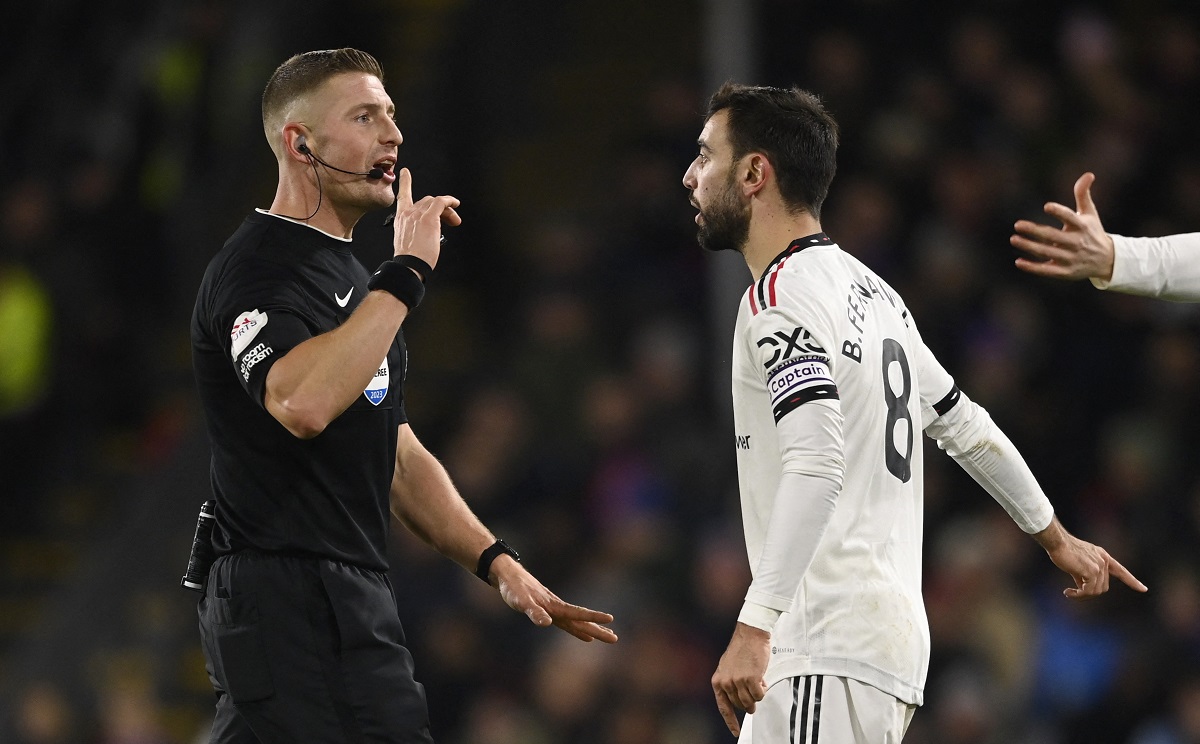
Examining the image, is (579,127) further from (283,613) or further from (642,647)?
(283,613)

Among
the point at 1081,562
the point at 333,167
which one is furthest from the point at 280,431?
the point at 1081,562

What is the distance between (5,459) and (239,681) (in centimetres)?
724

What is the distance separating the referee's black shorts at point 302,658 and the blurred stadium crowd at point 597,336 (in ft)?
12.4

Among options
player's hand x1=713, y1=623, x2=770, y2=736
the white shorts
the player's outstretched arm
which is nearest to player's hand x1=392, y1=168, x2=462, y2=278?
player's hand x1=713, y1=623, x2=770, y2=736

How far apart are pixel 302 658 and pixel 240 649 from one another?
0.15 meters

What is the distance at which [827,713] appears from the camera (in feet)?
11.9

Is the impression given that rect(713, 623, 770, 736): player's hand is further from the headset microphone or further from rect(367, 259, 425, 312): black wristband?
the headset microphone

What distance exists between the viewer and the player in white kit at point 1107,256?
12.5 ft

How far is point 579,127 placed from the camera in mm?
11297

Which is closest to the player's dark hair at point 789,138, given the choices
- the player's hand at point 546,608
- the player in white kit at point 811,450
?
the player in white kit at point 811,450

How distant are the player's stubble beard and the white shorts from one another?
110 centimetres

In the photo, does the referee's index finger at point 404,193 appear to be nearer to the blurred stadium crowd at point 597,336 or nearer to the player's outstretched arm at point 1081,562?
the player's outstretched arm at point 1081,562

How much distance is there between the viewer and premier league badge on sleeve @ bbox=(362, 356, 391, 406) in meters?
3.79

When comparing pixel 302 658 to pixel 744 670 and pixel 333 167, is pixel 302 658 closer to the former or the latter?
pixel 744 670
